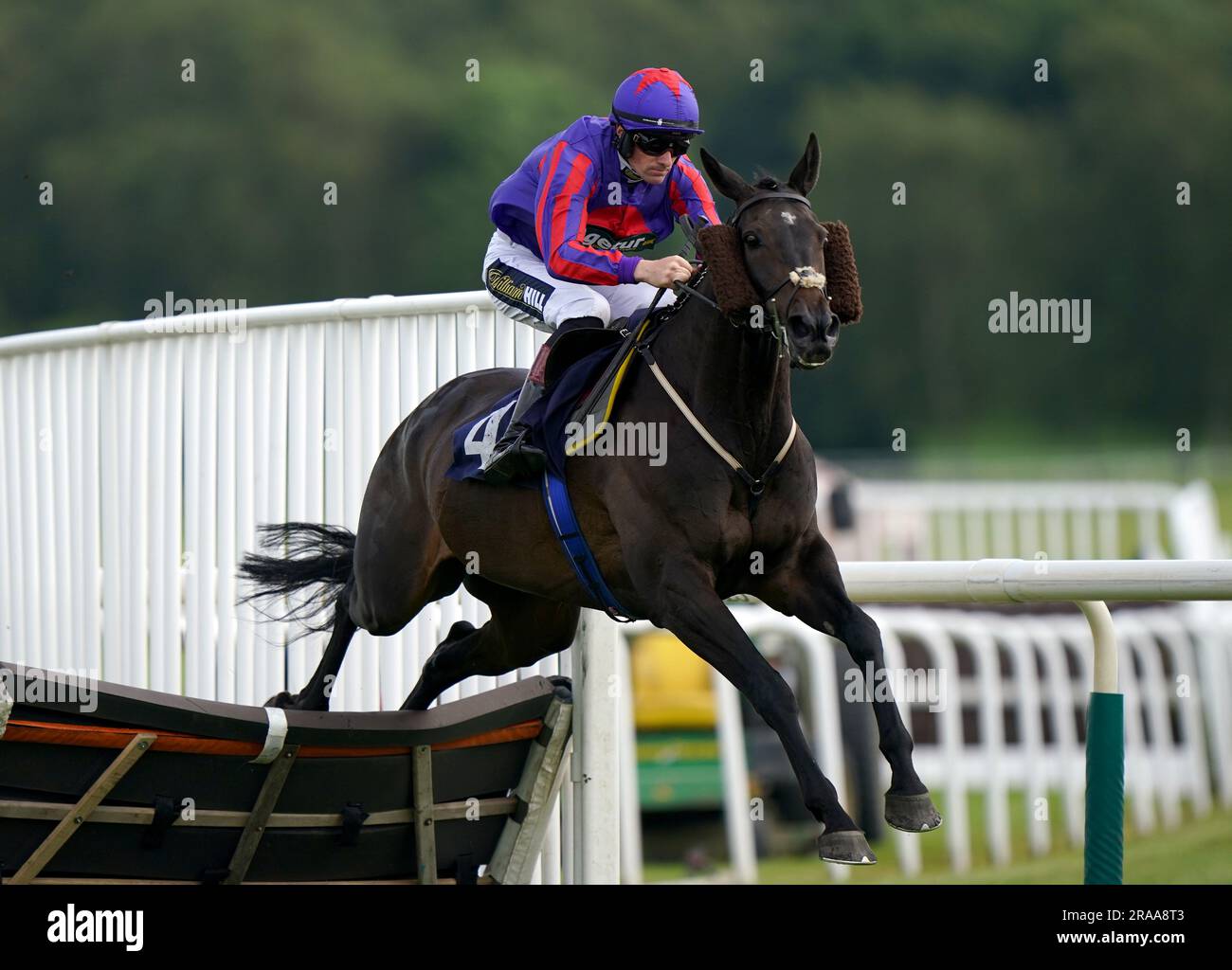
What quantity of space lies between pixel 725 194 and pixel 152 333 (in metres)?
3.16

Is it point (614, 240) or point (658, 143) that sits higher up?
point (658, 143)

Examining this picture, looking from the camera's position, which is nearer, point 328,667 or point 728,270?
point 728,270

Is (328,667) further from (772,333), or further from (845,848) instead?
(845,848)

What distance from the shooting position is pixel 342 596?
6.23 meters

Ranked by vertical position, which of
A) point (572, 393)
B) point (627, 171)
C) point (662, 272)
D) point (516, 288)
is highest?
point (627, 171)

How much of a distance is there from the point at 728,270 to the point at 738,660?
1009 millimetres

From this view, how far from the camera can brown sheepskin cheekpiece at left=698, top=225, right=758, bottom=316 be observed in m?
4.66

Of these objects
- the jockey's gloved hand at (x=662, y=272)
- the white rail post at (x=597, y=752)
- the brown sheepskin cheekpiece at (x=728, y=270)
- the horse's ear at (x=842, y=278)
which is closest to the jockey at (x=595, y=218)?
the jockey's gloved hand at (x=662, y=272)

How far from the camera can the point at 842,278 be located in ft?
15.2

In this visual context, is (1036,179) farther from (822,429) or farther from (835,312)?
(835,312)

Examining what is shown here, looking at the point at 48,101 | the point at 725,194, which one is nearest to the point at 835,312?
the point at 725,194

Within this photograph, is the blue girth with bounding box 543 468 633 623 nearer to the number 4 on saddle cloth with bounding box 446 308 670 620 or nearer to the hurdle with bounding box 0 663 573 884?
the number 4 on saddle cloth with bounding box 446 308 670 620

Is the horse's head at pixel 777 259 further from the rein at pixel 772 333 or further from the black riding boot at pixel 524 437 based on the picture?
the black riding boot at pixel 524 437

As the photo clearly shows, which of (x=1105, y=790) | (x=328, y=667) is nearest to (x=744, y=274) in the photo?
(x=1105, y=790)
